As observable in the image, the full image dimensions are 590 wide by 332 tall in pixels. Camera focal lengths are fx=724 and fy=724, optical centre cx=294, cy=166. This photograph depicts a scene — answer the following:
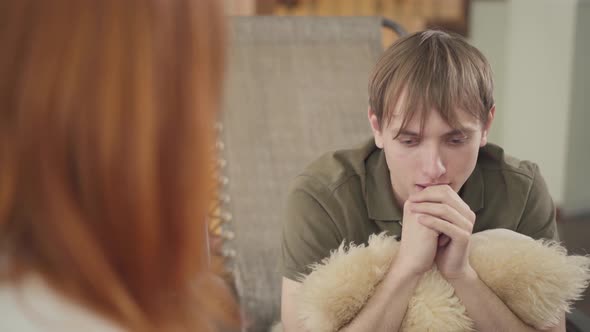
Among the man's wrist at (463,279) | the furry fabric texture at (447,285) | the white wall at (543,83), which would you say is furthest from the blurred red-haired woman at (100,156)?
the white wall at (543,83)

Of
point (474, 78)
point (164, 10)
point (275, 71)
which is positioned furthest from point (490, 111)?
point (164, 10)

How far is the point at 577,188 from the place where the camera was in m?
3.80

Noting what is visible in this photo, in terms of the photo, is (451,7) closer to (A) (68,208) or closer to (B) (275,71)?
(B) (275,71)

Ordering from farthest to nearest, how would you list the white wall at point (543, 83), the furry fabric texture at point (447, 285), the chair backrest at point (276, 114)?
1. the white wall at point (543, 83)
2. the chair backrest at point (276, 114)
3. the furry fabric texture at point (447, 285)

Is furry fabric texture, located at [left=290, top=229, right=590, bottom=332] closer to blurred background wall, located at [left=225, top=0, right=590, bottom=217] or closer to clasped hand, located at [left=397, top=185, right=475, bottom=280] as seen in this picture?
clasped hand, located at [left=397, top=185, right=475, bottom=280]

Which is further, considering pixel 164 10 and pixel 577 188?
pixel 577 188

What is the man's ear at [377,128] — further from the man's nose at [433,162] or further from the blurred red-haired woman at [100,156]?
the blurred red-haired woman at [100,156]

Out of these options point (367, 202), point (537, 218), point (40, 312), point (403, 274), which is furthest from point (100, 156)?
point (537, 218)

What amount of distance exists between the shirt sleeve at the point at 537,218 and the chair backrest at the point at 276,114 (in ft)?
1.63

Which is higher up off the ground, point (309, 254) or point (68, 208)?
point (68, 208)

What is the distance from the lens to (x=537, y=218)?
4.25 ft

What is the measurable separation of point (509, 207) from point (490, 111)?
0.19 m

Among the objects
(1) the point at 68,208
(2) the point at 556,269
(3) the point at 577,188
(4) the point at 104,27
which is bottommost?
(3) the point at 577,188

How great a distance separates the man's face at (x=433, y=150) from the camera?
3.73ft
